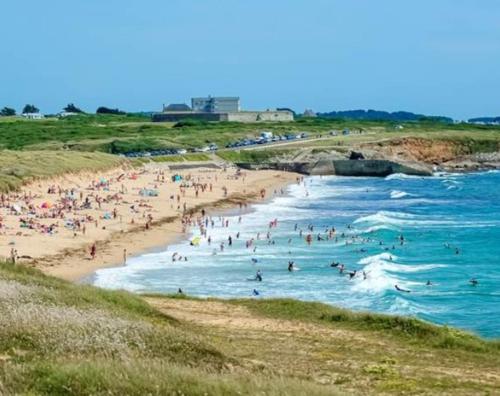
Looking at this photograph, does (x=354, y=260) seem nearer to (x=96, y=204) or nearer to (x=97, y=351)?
(x=96, y=204)

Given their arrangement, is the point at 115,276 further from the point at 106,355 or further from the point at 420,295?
the point at 106,355

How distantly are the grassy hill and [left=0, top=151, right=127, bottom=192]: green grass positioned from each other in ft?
132

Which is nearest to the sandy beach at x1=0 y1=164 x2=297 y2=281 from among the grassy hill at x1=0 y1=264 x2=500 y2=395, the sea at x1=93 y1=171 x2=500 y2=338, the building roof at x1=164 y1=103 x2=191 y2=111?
the sea at x1=93 y1=171 x2=500 y2=338

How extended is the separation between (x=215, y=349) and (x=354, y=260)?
1038 inches

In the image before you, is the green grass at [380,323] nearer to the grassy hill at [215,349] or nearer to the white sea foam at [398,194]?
the grassy hill at [215,349]

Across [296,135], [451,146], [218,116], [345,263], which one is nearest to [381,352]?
[345,263]

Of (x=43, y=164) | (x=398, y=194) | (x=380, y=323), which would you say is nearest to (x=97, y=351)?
(x=380, y=323)

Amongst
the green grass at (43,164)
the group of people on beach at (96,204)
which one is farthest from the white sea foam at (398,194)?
the green grass at (43,164)

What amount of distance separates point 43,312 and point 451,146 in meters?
96.6

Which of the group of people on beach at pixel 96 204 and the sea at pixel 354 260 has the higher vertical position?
the group of people on beach at pixel 96 204

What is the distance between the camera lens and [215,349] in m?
13.5

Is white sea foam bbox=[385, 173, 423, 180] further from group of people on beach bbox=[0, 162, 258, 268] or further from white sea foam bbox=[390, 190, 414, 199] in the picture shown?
group of people on beach bbox=[0, 162, 258, 268]

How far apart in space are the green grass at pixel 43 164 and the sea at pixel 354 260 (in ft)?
50.9

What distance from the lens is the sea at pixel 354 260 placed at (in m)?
31.0
